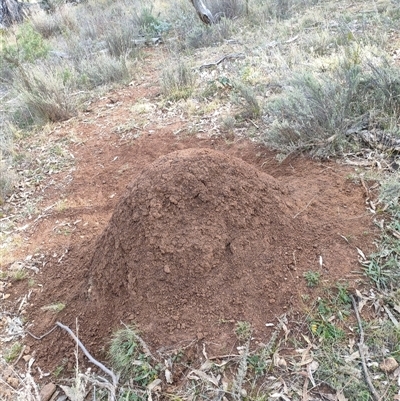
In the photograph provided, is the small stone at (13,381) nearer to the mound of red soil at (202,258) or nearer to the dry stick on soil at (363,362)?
the mound of red soil at (202,258)

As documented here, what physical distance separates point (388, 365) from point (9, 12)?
41.0 ft

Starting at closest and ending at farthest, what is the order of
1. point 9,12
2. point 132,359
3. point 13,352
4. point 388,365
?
point 388,365
point 132,359
point 13,352
point 9,12

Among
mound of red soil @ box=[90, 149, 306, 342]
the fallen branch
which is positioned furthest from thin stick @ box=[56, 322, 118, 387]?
the fallen branch

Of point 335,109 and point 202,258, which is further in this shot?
point 335,109

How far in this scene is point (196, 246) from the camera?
2.14 metres

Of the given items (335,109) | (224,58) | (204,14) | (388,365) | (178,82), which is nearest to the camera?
(388,365)

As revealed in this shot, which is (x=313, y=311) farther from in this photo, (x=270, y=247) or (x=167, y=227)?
(x=167, y=227)

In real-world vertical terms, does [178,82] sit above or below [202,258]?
below

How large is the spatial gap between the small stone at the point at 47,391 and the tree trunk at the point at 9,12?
36.9 ft

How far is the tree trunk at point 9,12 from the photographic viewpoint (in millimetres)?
10836

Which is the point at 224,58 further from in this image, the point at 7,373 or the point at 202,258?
the point at 7,373

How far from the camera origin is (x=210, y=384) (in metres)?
1.83

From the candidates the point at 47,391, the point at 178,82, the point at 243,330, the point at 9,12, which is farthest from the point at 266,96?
the point at 9,12

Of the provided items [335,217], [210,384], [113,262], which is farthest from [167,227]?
[335,217]
